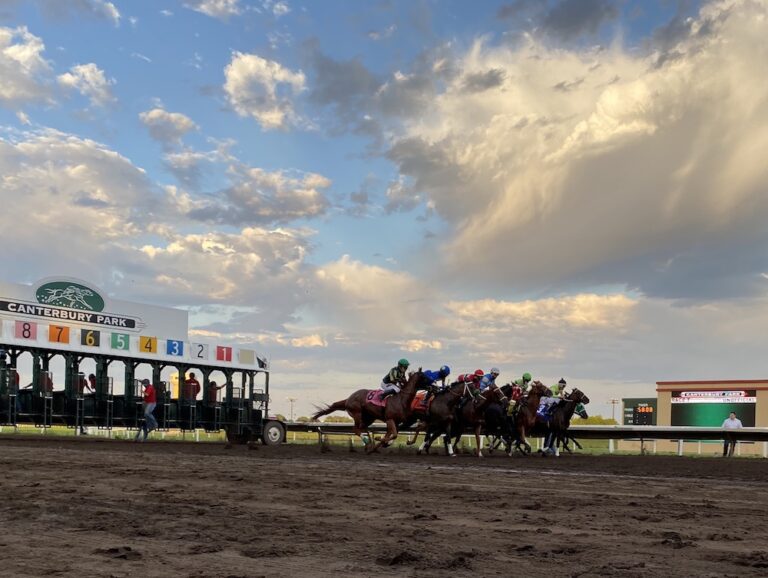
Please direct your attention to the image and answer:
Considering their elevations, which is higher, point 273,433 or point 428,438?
point 428,438

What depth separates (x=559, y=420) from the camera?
2417cm

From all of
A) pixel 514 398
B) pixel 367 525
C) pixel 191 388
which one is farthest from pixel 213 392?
pixel 367 525

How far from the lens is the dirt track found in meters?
5.07

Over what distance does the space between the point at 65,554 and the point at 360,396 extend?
18375 mm

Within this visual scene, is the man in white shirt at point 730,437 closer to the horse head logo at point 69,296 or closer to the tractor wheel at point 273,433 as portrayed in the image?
the tractor wheel at point 273,433

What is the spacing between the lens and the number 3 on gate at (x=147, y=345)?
2741 cm

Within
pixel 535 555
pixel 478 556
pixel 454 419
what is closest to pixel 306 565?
pixel 478 556

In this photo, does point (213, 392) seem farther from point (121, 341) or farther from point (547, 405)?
point (547, 405)

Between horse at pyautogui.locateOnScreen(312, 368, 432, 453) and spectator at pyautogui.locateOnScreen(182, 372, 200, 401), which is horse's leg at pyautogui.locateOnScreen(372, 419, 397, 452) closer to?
horse at pyautogui.locateOnScreen(312, 368, 432, 453)

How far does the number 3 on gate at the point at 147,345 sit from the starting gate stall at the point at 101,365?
3cm

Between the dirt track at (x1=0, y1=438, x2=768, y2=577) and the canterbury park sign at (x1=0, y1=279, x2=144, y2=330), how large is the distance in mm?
15998

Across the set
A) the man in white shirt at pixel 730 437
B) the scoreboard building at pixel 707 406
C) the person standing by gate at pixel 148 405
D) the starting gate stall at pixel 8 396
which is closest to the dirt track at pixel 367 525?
the starting gate stall at pixel 8 396

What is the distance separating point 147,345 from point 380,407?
8.51 m

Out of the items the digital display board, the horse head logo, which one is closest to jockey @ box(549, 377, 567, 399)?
the horse head logo
